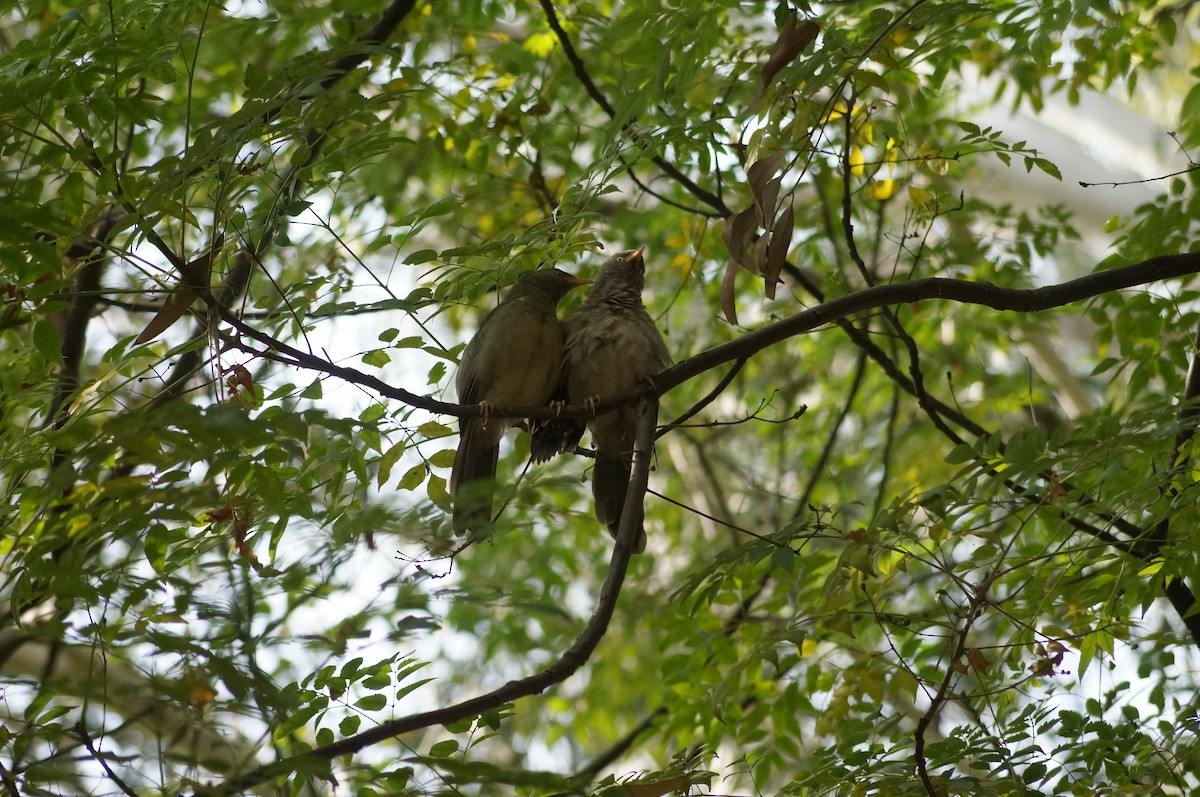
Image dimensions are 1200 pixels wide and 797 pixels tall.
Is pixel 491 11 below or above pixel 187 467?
above

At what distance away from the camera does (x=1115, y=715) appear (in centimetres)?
456

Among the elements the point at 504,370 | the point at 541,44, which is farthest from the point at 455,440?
the point at 541,44

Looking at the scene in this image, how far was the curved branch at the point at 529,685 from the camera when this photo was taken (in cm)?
196

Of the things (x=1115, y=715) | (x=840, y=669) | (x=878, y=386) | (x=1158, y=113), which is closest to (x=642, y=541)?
(x=840, y=669)

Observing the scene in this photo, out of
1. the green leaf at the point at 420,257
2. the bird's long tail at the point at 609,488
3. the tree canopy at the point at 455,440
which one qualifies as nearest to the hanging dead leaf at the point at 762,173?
the tree canopy at the point at 455,440

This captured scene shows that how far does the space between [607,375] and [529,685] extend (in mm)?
2057

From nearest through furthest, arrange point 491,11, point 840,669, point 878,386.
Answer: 1. point 840,669
2. point 491,11
3. point 878,386

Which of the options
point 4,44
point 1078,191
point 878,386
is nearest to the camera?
point 4,44

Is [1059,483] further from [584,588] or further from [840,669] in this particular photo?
[584,588]

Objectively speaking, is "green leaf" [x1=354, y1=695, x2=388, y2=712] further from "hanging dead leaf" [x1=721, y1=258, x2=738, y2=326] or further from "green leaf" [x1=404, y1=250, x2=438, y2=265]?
"hanging dead leaf" [x1=721, y1=258, x2=738, y2=326]

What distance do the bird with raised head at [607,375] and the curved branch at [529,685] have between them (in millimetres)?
1057

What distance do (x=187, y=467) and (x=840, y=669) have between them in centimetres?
231

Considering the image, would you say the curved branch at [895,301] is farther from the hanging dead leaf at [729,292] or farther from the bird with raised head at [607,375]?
the bird with raised head at [607,375]

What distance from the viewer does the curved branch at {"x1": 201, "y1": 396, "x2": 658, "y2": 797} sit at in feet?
6.42
